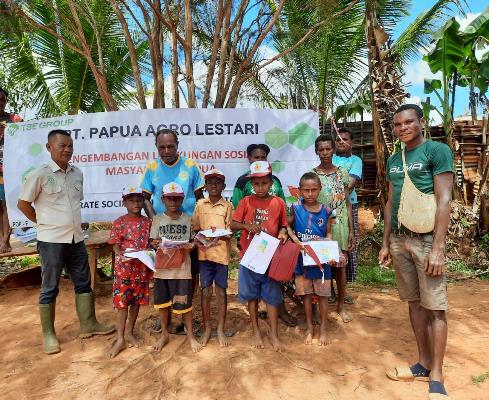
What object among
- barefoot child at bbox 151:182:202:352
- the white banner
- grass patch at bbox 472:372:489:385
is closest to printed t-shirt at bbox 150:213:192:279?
barefoot child at bbox 151:182:202:352

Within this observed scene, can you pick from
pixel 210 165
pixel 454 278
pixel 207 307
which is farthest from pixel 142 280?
pixel 454 278

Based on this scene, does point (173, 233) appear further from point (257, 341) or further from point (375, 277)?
point (375, 277)

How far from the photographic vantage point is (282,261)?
3.25 meters

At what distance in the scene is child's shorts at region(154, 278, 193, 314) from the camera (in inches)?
132

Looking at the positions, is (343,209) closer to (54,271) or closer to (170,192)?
(170,192)

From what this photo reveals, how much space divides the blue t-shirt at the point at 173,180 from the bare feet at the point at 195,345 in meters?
1.09

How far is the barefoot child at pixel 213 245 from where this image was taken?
11.1 ft

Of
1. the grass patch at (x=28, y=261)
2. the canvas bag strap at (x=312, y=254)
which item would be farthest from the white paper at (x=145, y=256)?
the grass patch at (x=28, y=261)

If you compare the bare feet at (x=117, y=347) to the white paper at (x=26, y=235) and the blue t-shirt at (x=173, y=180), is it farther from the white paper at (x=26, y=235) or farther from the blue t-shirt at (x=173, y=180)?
the white paper at (x=26, y=235)

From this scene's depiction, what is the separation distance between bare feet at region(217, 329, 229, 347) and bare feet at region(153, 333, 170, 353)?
452 mm

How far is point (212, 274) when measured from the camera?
3.46 metres

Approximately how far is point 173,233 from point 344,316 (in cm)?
189

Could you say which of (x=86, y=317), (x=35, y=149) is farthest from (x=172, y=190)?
(x=35, y=149)

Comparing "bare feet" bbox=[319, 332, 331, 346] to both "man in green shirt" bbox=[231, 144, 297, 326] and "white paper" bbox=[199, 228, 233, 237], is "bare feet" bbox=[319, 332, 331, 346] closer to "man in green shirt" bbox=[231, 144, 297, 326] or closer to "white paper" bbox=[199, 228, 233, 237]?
"man in green shirt" bbox=[231, 144, 297, 326]
